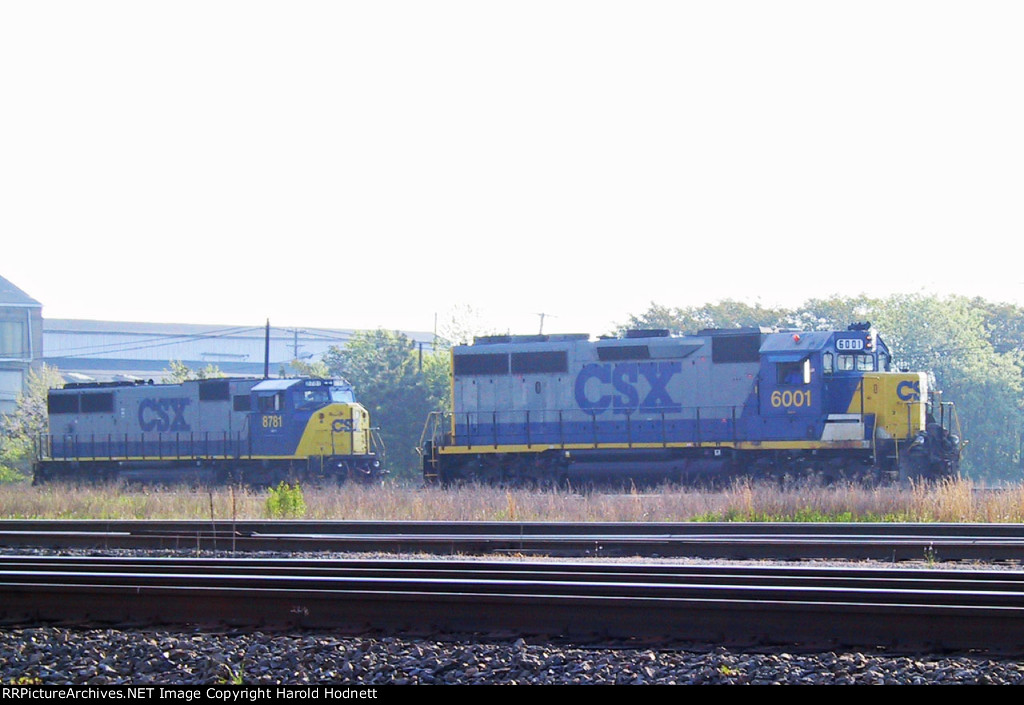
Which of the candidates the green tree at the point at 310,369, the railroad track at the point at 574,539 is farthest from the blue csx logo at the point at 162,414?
the green tree at the point at 310,369

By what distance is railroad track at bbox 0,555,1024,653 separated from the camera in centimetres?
700

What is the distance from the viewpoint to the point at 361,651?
7.22 metres

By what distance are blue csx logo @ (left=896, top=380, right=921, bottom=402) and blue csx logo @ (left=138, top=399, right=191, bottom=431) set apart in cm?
1907

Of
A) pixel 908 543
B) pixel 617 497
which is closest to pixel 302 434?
pixel 617 497

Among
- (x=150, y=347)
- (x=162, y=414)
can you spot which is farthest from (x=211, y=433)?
(x=150, y=347)

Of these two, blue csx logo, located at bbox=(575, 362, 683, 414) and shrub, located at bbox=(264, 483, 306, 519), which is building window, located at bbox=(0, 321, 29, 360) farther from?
shrub, located at bbox=(264, 483, 306, 519)

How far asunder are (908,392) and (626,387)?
582 cm

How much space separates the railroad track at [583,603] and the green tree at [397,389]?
28.2 m

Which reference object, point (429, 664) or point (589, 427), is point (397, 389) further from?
point (429, 664)

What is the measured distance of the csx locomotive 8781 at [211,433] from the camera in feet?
96.8

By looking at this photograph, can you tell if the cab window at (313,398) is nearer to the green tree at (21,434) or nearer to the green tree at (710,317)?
the green tree at (21,434)

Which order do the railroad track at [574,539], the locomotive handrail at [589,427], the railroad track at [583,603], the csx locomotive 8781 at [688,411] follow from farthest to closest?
the locomotive handrail at [589,427] < the csx locomotive 8781 at [688,411] < the railroad track at [574,539] < the railroad track at [583,603]
